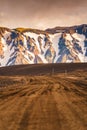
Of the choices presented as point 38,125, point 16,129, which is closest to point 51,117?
point 38,125

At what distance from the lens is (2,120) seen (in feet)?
54.7

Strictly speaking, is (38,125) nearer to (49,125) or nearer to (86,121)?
(49,125)

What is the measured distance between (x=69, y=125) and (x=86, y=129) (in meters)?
1.21

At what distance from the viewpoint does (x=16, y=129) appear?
14.2m

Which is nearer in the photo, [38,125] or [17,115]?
[38,125]

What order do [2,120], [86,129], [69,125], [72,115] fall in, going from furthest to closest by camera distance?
[72,115]
[2,120]
[69,125]
[86,129]

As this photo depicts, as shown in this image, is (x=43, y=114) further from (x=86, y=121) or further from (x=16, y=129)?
(x=16, y=129)

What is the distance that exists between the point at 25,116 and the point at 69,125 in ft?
11.7

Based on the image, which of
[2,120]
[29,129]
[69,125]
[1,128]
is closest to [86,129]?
[69,125]

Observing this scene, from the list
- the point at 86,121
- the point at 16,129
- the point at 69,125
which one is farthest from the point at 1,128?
the point at 86,121

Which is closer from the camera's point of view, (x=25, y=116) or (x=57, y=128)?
(x=57, y=128)

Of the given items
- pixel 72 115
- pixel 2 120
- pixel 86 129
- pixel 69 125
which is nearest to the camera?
pixel 86 129

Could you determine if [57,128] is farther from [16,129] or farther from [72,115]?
[72,115]

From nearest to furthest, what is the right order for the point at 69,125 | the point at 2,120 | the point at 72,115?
the point at 69,125 → the point at 2,120 → the point at 72,115
